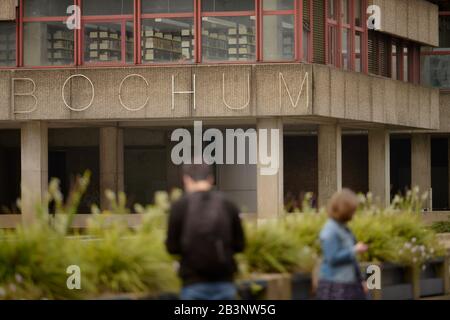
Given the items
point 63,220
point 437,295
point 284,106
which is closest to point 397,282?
point 437,295

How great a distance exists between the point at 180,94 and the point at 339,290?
25107 mm

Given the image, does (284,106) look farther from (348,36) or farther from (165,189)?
(165,189)

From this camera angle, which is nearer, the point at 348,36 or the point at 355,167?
the point at 348,36

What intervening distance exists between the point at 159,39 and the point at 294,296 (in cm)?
2301

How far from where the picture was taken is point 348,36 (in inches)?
1575

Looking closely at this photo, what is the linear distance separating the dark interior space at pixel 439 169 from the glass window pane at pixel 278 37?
840 inches

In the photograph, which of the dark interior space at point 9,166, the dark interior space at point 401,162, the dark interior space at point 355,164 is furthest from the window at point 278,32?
the dark interior space at point 401,162

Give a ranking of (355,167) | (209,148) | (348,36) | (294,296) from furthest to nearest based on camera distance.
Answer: (355,167)
(209,148)
(348,36)
(294,296)

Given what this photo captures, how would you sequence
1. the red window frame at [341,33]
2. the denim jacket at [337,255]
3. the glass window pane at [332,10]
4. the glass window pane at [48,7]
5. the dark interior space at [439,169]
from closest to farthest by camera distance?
the denim jacket at [337,255] → the glass window pane at [48,7] → the red window frame at [341,33] → the glass window pane at [332,10] → the dark interior space at [439,169]

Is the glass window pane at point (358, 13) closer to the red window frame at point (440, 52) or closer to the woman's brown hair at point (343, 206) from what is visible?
the red window frame at point (440, 52)

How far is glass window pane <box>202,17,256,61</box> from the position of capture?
3688 centimetres

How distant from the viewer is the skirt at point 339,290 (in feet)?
40.0

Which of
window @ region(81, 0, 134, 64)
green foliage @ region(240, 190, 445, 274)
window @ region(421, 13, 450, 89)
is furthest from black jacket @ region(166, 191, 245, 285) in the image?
window @ region(421, 13, 450, 89)

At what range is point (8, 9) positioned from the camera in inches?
1494
